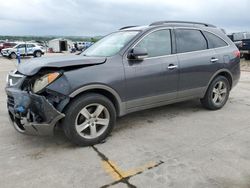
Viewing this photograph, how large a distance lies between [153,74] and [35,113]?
1.88m

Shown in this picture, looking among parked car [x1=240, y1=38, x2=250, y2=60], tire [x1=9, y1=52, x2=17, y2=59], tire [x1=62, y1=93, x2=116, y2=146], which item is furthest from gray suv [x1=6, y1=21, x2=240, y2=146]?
tire [x1=9, y1=52, x2=17, y2=59]

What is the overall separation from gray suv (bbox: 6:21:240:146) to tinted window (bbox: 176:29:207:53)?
0.7 inches

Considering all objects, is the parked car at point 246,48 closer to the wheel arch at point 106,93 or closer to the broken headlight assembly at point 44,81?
the wheel arch at point 106,93

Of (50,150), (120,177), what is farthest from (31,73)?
(120,177)

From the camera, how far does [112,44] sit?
461 centimetres

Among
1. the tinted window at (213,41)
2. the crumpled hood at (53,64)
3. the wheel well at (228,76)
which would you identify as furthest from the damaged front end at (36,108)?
the wheel well at (228,76)

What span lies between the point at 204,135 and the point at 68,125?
204 centimetres

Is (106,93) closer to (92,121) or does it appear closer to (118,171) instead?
(92,121)

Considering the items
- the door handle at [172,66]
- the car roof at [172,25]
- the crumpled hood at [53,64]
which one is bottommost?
the door handle at [172,66]

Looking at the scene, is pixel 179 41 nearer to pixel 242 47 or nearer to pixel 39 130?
pixel 39 130

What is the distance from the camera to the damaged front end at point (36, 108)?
340 centimetres

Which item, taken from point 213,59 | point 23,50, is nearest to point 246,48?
point 213,59

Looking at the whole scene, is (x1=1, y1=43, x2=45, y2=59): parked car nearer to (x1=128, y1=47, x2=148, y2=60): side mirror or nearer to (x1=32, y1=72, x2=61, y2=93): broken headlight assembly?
(x1=128, y1=47, x2=148, y2=60): side mirror

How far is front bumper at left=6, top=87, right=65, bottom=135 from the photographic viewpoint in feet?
11.1
